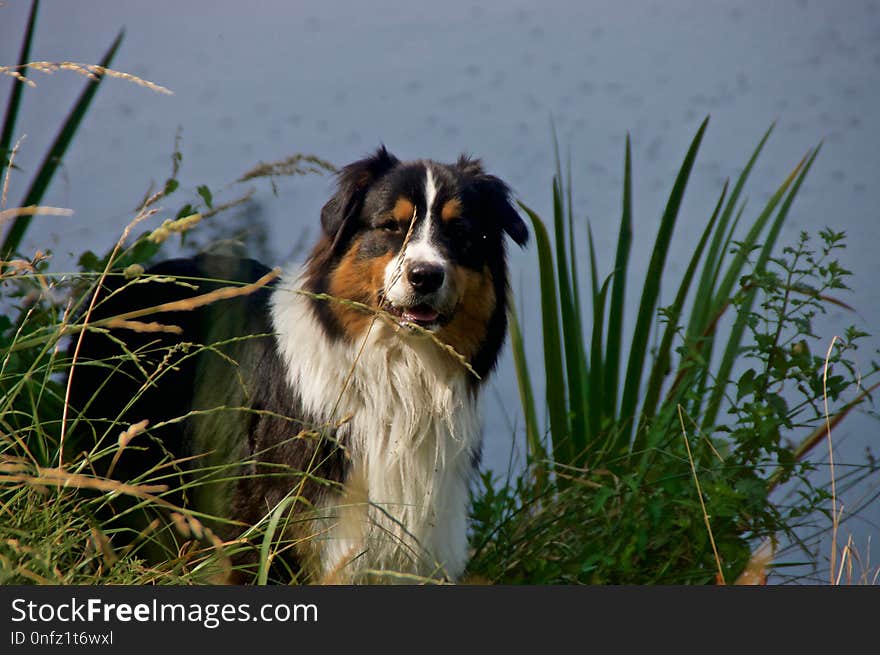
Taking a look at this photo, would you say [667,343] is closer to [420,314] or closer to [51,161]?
[420,314]

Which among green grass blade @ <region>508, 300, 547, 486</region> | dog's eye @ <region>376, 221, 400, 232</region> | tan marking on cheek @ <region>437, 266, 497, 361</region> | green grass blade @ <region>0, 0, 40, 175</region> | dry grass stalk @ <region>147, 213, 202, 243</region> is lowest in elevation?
green grass blade @ <region>508, 300, 547, 486</region>

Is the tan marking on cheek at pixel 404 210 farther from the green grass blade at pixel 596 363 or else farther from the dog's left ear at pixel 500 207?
the green grass blade at pixel 596 363

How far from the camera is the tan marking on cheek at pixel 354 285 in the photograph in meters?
2.75

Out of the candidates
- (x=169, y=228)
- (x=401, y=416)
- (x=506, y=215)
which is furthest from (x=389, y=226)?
(x=169, y=228)

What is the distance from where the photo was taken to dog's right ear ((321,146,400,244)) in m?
2.88

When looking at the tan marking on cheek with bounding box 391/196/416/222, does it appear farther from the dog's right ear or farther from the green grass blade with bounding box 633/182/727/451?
the green grass blade with bounding box 633/182/727/451

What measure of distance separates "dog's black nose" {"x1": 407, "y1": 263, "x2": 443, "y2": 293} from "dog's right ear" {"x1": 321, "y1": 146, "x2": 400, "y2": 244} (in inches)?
17.6

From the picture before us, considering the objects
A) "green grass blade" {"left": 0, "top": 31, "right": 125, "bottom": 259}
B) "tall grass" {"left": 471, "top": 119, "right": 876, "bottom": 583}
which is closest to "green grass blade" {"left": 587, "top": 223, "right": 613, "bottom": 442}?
"tall grass" {"left": 471, "top": 119, "right": 876, "bottom": 583}

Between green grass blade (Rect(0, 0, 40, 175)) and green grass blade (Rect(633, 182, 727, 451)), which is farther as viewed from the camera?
green grass blade (Rect(633, 182, 727, 451))

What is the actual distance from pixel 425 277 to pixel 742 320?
121 centimetres

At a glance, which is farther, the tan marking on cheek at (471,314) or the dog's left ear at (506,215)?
the dog's left ear at (506,215)

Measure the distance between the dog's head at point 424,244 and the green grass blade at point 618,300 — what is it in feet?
2.50

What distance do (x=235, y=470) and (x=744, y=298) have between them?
5.35ft

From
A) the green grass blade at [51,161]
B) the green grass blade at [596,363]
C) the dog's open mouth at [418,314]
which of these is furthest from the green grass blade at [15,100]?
the green grass blade at [596,363]
